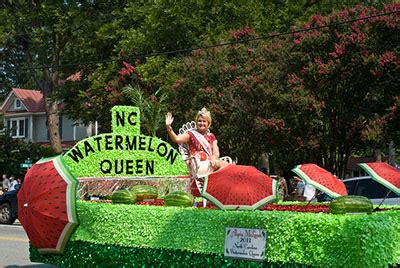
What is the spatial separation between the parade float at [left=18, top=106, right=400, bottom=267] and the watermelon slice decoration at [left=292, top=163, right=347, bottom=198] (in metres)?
0.02

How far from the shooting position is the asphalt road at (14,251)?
10.3 meters

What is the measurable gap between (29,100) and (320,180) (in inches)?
2134

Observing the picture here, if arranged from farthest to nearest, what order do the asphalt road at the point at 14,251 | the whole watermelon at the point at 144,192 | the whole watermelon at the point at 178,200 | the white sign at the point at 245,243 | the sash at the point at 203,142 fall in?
the asphalt road at the point at 14,251, the whole watermelon at the point at 144,192, the sash at the point at 203,142, the whole watermelon at the point at 178,200, the white sign at the point at 245,243

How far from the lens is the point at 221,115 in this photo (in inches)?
955

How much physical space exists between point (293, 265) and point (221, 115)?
18.4 meters

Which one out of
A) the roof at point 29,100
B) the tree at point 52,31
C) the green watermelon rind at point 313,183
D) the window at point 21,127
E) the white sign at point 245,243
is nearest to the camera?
the white sign at point 245,243

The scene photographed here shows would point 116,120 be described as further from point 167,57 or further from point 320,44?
point 167,57

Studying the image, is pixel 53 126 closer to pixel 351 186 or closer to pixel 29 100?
pixel 29 100

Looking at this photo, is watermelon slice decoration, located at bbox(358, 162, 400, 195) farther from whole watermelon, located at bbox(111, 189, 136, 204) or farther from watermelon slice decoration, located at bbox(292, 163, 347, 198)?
whole watermelon, located at bbox(111, 189, 136, 204)

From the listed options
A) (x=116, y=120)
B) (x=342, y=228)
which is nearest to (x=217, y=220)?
(x=342, y=228)

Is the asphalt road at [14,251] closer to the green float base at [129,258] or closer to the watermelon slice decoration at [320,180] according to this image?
the green float base at [129,258]

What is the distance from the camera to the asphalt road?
407 inches

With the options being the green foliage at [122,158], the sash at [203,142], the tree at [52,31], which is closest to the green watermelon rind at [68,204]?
the green foliage at [122,158]

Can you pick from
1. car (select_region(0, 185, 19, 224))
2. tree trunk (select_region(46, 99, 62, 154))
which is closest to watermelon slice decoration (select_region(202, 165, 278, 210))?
car (select_region(0, 185, 19, 224))
